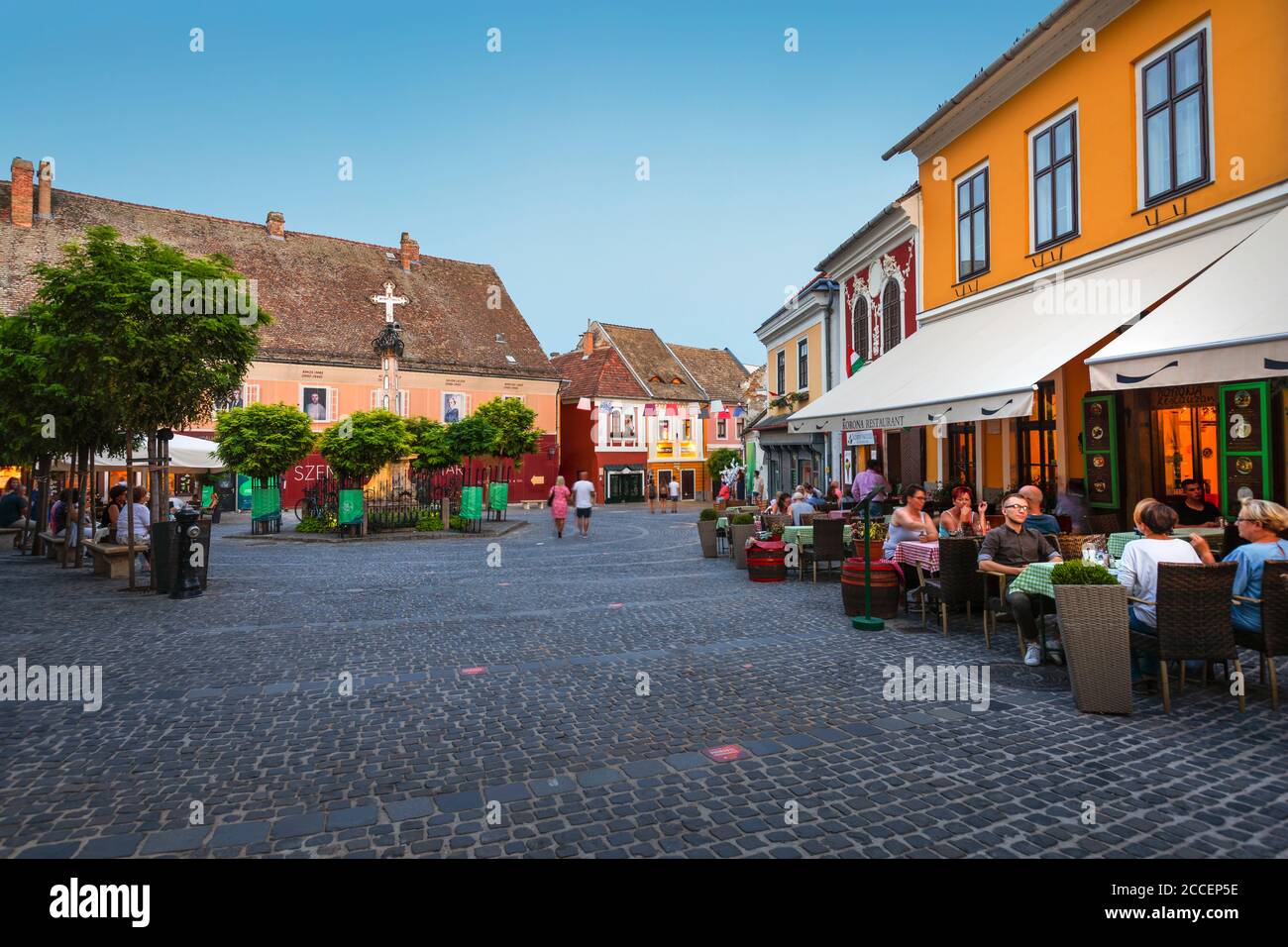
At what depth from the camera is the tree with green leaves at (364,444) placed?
20438mm

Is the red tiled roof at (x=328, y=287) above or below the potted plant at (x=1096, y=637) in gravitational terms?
above

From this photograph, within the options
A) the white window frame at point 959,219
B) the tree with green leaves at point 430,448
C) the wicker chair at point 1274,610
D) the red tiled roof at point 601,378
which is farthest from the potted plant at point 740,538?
the red tiled roof at point 601,378

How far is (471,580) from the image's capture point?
12094 millimetres

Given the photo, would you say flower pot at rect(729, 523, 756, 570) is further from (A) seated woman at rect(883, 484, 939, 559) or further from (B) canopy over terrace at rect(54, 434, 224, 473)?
(B) canopy over terrace at rect(54, 434, 224, 473)

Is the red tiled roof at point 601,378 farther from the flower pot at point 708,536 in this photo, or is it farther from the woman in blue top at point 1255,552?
the woman in blue top at point 1255,552

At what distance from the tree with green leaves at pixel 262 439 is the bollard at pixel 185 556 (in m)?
11.8

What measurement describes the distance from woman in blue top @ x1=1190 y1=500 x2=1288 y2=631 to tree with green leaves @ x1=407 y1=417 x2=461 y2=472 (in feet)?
68.8

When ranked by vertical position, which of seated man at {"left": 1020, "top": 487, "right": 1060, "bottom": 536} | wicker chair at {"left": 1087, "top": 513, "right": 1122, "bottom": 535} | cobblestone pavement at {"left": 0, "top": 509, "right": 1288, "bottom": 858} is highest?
seated man at {"left": 1020, "top": 487, "right": 1060, "bottom": 536}

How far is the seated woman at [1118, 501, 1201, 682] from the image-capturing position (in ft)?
17.2

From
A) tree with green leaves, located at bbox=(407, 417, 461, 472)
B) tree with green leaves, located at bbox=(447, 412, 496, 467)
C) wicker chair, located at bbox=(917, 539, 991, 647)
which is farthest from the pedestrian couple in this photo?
wicker chair, located at bbox=(917, 539, 991, 647)

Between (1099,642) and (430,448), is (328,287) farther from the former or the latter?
(1099,642)

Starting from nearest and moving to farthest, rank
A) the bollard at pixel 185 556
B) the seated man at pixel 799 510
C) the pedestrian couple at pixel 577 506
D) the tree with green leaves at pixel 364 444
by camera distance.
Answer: the bollard at pixel 185 556 → the seated man at pixel 799 510 → the tree with green leaves at pixel 364 444 → the pedestrian couple at pixel 577 506
